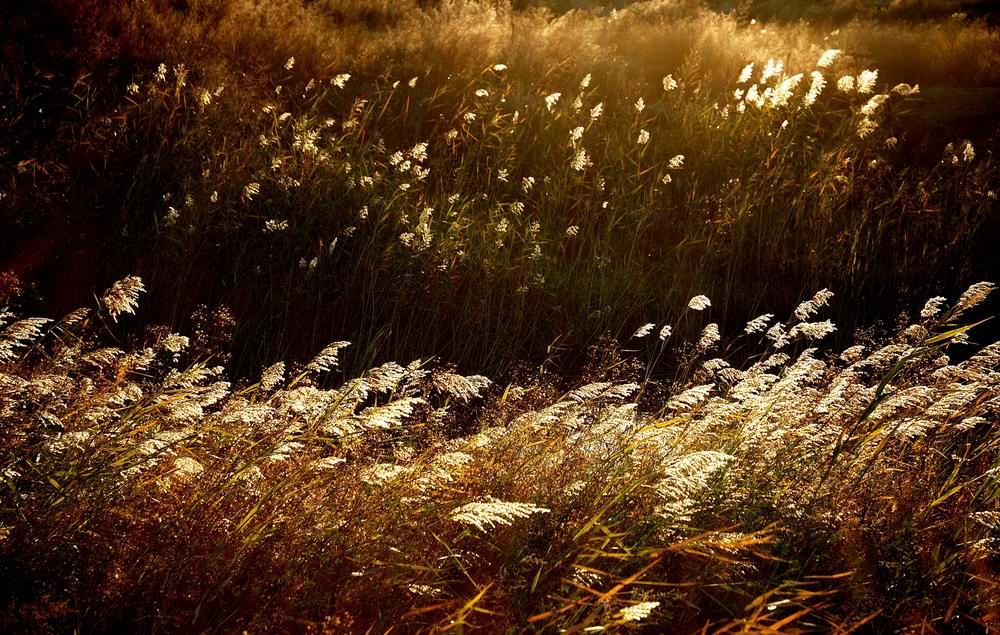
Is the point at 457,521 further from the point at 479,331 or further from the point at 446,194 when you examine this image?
the point at 446,194

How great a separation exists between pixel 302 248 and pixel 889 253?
4128 mm

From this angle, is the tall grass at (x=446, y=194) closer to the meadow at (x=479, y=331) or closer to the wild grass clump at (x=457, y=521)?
the meadow at (x=479, y=331)

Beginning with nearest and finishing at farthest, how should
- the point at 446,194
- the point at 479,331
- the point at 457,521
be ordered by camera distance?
the point at 457,521, the point at 479,331, the point at 446,194

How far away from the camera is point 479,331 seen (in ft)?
15.1

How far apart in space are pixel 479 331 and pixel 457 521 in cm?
234

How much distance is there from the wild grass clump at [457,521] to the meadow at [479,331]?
14mm

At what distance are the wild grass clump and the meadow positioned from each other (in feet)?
0.05

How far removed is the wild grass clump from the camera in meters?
1.85

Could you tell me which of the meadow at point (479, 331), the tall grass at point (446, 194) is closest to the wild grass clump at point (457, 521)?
the meadow at point (479, 331)

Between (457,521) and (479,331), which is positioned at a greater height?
(457,521)

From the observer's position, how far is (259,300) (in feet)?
14.3

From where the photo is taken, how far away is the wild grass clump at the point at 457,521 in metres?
1.85

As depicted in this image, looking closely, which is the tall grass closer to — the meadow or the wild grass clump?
the meadow

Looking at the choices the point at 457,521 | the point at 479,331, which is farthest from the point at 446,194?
the point at 457,521
